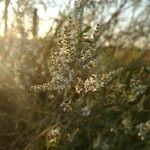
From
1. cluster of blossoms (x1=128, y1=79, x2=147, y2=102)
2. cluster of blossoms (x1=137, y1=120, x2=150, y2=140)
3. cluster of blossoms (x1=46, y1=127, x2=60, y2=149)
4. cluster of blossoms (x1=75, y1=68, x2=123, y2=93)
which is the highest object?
cluster of blossoms (x1=75, y1=68, x2=123, y2=93)

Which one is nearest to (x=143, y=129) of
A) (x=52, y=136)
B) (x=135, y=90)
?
(x=135, y=90)

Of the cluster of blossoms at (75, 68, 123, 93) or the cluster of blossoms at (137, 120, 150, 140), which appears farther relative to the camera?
the cluster of blossoms at (75, 68, 123, 93)

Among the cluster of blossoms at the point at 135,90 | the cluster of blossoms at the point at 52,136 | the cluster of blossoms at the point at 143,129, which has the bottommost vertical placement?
the cluster of blossoms at the point at 143,129

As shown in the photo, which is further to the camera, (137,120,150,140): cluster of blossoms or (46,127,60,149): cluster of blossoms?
(46,127,60,149): cluster of blossoms

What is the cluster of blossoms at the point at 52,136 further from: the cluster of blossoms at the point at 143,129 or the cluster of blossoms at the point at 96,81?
the cluster of blossoms at the point at 143,129

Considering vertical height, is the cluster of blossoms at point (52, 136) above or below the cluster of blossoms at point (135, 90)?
below

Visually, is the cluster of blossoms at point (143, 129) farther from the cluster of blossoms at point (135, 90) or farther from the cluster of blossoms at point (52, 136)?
the cluster of blossoms at point (52, 136)

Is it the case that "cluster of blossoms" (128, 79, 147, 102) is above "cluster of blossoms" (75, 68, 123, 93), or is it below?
below

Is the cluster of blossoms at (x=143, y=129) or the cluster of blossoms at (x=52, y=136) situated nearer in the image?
the cluster of blossoms at (x=143, y=129)

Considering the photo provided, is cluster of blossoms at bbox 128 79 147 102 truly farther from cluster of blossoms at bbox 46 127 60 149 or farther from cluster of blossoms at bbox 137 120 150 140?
cluster of blossoms at bbox 46 127 60 149

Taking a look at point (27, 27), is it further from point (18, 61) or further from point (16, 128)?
point (16, 128)

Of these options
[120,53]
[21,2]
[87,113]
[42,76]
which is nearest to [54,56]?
[87,113]
